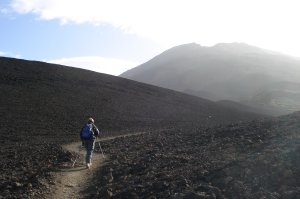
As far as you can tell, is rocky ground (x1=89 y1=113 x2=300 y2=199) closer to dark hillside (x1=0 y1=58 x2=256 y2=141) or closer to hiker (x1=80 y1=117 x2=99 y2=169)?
hiker (x1=80 y1=117 x2=99 y2=169)

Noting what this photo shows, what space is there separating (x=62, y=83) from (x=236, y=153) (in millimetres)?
38525

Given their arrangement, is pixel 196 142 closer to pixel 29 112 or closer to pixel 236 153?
pixel 236 153

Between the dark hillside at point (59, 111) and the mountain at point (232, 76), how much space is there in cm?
2828

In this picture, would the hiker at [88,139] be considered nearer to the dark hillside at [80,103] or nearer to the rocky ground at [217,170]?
the rocky ground at [217,170]

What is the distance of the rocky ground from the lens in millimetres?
10695

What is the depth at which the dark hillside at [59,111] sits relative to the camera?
716 inches

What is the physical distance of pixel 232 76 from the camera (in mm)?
129375

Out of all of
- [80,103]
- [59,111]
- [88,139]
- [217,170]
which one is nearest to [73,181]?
[88,139]

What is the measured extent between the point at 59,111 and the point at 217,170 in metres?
29.2

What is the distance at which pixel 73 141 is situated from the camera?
2877 cm

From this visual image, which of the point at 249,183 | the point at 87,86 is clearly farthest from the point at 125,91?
the point at 249,183

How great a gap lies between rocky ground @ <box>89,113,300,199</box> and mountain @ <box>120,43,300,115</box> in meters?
57.3

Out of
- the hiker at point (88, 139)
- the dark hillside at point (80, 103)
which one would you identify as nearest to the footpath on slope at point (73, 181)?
the hiker at point (88, 139)

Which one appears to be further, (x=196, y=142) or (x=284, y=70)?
(x=284, y=70)
